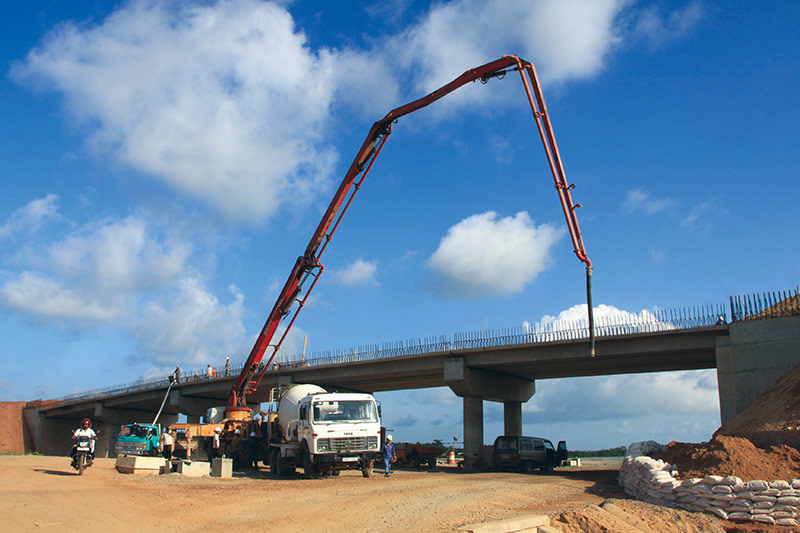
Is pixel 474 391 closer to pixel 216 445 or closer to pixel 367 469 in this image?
pixel 216 445

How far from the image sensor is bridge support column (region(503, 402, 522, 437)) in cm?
4441

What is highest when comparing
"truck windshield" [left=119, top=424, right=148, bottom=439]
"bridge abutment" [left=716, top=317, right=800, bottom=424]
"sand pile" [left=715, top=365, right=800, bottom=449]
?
"bridge abutment" [left=716, top=317, right=800, bottom=424]

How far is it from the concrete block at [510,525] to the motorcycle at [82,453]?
13937 millimetres

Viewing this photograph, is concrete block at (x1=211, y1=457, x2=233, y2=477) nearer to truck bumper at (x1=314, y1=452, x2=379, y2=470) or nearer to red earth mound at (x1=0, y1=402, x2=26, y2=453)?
truck bumper at (x1=314, y1=452, x2=379, y2=470)

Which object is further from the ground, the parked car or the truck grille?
the truck grille

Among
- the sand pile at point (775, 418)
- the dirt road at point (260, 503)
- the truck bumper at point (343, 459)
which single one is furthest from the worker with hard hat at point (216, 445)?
the sand pile at point (775, 418)

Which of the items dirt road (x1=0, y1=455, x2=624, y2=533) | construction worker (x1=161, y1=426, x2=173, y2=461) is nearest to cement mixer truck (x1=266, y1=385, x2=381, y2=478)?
dirt road (x1=0, y1=455, x2=624, y2=533)

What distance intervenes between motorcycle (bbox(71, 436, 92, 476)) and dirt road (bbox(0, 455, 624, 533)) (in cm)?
37

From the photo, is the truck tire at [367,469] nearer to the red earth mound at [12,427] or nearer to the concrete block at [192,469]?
the concrete block at [192,469]

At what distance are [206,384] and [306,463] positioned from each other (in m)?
37.1

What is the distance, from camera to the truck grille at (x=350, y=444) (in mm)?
20781

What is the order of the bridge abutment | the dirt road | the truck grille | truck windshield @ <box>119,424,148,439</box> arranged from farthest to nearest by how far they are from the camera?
truck windshield @ <box>119,424,148,439</box> → the bridge abutment → the truck grille → the dirt road

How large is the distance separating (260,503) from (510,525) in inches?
247

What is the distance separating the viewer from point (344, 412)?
2139 centimetres
